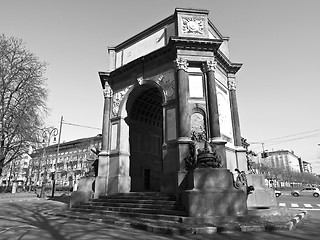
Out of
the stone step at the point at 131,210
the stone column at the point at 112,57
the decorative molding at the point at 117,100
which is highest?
the stone column at the point at 112,57

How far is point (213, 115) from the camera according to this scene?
1410 cm

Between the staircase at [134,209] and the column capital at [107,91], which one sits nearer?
the staircase at [134,209]

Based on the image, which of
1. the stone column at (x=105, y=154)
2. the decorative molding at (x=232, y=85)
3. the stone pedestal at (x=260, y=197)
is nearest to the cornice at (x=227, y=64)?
the decorative molding at (x=232, y=85)

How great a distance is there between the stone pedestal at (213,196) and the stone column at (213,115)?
8.46 feet

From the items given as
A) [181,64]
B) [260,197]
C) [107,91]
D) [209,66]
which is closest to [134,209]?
[260,197]

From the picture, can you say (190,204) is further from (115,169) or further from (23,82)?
(23,82)

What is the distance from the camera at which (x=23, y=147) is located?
22016mm

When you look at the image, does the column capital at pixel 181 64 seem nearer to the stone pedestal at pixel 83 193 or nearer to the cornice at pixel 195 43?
the cornice at pixel 195 43

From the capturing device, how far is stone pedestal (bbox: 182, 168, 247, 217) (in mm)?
10281

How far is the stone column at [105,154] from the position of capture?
1647 cm

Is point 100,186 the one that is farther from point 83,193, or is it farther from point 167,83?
point 167,83

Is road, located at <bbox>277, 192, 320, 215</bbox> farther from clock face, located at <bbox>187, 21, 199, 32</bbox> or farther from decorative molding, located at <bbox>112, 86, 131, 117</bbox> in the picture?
decorative molding, located at <bbox>112, 86, 131, 117</bbox>

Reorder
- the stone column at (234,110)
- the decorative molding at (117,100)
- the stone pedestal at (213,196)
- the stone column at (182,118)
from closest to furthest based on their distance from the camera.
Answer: the stone pedestal at (213,196), the stone column at (182,118), the stone column at (234,110), the decorative molding at (117,100)

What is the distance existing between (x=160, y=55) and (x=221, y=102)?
5302 mm
